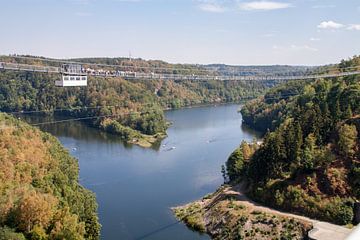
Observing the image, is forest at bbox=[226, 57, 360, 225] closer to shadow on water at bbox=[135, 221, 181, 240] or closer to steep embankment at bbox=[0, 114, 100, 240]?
shadow on water at bbox=[135, 221, 181, 240]

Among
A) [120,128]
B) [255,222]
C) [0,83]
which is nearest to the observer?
[255,222]

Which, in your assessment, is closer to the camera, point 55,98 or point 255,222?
point 255,222

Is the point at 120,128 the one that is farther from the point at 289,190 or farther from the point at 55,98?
the point at 289,190

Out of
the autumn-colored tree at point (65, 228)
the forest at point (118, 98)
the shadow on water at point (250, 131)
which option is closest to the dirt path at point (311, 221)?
the autumn-colored tree at point (65, 228)

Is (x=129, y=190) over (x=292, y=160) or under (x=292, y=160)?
under

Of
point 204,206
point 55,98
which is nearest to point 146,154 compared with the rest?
point 204,206

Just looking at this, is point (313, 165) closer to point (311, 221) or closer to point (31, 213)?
point (311, 221)

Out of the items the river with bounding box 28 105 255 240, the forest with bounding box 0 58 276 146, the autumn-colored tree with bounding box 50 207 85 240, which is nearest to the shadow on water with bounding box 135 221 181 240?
the river with bounding box 28 105 255 240
